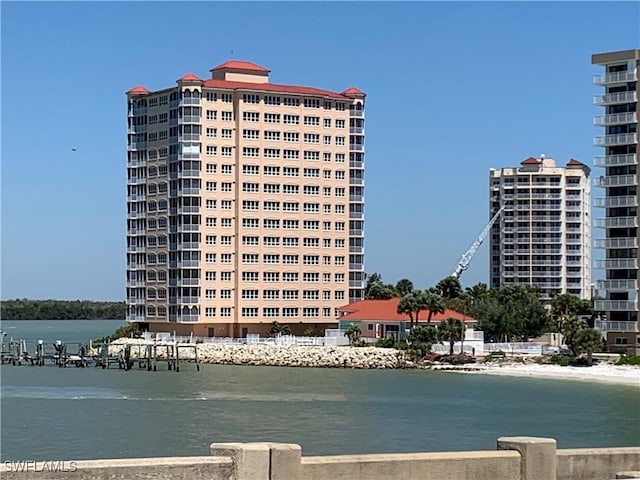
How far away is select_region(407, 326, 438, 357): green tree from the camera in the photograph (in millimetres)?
107600

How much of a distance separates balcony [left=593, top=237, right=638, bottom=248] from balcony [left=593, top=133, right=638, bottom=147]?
764 centimetres

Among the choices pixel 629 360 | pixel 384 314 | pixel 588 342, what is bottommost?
pixel 629 360

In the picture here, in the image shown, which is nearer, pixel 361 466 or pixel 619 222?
pixel 361 466

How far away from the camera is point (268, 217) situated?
441 feet

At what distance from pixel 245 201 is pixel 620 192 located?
4939 centimetres

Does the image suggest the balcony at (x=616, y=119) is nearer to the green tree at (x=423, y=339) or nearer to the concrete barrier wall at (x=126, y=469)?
the green tree at (x=423, y=339)

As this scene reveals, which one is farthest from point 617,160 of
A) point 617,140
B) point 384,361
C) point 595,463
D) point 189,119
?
point 595,463

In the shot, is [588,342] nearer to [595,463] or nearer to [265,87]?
[265,87]

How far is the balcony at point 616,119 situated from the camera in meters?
94.5

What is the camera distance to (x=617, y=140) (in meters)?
95.3

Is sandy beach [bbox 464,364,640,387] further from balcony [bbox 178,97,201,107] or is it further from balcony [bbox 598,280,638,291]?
balcony [bbox 178,97,201,107]

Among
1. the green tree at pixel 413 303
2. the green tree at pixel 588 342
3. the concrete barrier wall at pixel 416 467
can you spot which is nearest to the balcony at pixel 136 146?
the green tree at pixel 413 303

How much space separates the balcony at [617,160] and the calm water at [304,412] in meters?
19.1

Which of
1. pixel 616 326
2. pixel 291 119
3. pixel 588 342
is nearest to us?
pixel 588 342
